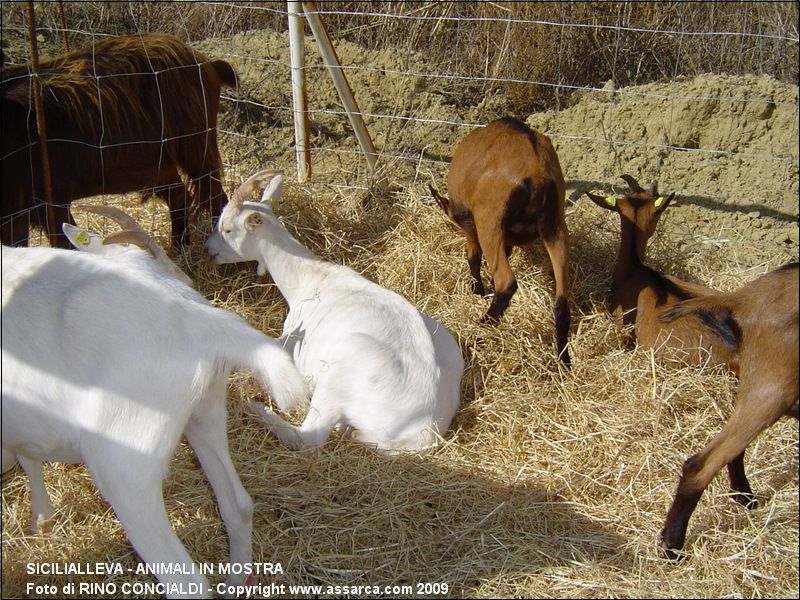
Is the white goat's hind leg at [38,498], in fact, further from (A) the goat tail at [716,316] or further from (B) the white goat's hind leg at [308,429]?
(A) the goat tail at [716,316]

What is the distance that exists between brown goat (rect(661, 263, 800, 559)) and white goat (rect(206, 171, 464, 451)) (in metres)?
1.27

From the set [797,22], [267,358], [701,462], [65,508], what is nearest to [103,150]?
[65,508]

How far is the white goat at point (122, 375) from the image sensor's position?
283 cm

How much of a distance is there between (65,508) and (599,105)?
5.43m

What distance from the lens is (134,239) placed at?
4.38m

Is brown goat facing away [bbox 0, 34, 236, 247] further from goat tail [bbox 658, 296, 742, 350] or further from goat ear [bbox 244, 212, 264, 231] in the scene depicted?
goat tail [bbox 658, 296, 742, 350]

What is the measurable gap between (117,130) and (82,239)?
138 cm

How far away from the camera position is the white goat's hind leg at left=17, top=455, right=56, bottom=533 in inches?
144

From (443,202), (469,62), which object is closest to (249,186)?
(443,202)

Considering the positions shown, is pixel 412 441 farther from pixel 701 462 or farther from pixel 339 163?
pixel 339 163

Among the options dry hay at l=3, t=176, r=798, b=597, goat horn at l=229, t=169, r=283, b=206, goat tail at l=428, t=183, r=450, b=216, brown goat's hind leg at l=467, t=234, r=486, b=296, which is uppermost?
goat horn at l=229, t=169, r=283, b=206

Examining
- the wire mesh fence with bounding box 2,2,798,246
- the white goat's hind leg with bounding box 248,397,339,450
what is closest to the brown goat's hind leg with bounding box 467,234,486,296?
the white goat's hind leg with bounding box 248,397,339,450

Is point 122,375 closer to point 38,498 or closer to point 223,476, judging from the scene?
point 223,476

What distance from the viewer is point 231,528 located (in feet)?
10.9
